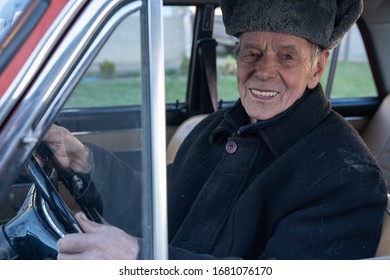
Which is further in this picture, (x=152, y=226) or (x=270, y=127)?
(x=270, y=127)

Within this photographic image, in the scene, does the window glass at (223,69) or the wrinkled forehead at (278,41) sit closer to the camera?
the wrinkled forehead at (278,41)

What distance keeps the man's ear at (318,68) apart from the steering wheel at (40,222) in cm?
90

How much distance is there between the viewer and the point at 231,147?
2.03m

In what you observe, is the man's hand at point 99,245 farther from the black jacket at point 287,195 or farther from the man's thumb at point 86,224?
the black jacket at point 287,195

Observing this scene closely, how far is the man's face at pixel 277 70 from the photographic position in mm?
1976

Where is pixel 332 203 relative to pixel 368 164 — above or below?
below

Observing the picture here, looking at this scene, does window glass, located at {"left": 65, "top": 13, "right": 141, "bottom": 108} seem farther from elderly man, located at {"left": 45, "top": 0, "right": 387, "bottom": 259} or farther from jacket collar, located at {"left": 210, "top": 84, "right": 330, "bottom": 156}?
jacket collar, located at {"left": 210, "top": 84, "right": 330, "bottom": 156}

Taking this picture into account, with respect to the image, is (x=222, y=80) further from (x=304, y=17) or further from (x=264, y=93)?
(x=304, y=17)

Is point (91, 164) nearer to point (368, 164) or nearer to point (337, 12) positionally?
point (368, 164)

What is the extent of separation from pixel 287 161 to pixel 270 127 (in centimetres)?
16

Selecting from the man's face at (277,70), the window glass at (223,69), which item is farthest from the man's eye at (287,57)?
the window glass at (223,69)

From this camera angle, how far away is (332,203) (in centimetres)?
172

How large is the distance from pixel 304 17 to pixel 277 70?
203 mm
